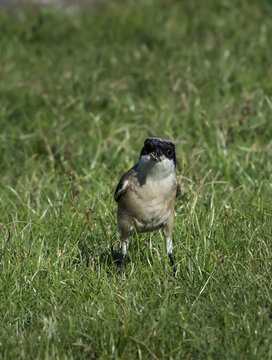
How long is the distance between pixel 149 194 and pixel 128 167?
1.89 metres

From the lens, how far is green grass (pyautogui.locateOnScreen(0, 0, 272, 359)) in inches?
159

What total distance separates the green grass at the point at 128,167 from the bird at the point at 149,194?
0.79ft

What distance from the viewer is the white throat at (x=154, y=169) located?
15.6 feet

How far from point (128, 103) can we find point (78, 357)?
16.7 ft

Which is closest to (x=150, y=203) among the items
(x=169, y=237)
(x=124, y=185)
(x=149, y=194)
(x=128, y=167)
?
(x=149, y=194)

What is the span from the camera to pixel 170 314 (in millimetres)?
4094

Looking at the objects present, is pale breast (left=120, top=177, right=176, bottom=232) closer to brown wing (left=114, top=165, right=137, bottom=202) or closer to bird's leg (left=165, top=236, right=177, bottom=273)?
brown wing (left=114, top=165, right=137, bottom=202)

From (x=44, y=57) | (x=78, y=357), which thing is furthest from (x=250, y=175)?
(x=44, y=57)

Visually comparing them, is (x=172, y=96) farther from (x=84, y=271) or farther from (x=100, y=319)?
(x=100, y=319)

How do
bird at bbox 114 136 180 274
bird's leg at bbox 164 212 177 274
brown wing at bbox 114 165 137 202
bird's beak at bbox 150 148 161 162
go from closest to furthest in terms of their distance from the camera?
Result: bird's beak at bbox 150 148 161 162
bird at bbox 114 136 180 274
brown wing at bbox 114 165 137 202
bird's leg at bbox 164 212 177 274

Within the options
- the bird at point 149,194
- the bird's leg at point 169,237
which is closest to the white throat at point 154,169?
the bird at point 149,194

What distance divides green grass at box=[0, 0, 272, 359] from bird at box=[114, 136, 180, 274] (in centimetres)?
24

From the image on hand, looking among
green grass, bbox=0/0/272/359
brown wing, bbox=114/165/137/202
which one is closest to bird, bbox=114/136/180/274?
brown wing, bbox=114/165/137/202

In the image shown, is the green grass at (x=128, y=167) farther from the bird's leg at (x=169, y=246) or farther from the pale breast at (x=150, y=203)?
the pale breast at (x=150, y=203)
